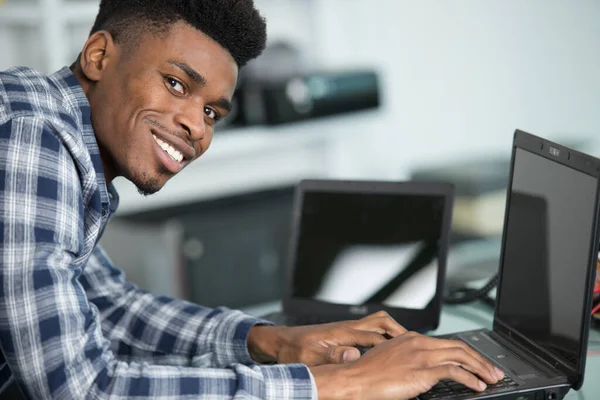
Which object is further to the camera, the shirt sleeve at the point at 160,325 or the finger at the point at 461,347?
the shirt sleeve at the point at 160,325

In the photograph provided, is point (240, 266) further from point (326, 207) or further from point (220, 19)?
point (220, 19)

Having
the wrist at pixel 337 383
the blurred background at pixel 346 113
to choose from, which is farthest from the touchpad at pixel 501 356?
the blurred background at pixel 346 113

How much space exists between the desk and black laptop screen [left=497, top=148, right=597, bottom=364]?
81 mm

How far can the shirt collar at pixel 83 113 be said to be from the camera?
112 centimetres

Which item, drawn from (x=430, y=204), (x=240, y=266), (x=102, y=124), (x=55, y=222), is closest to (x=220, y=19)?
(x=102, y=124)

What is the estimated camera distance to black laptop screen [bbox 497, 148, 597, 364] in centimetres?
100

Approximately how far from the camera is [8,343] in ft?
2.98

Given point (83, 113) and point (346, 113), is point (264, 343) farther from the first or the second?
point (346, 113)

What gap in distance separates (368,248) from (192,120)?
432 mm

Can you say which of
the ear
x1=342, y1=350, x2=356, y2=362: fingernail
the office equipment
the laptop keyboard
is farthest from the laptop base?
the office equipment

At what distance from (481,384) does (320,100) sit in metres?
1.96

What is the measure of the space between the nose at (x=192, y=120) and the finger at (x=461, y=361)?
0.44 m

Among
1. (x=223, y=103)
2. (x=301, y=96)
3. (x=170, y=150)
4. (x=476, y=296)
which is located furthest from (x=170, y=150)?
(x=301, y=96)

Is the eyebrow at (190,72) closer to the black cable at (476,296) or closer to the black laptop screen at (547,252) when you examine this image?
the black laptop screen at (547,252)
